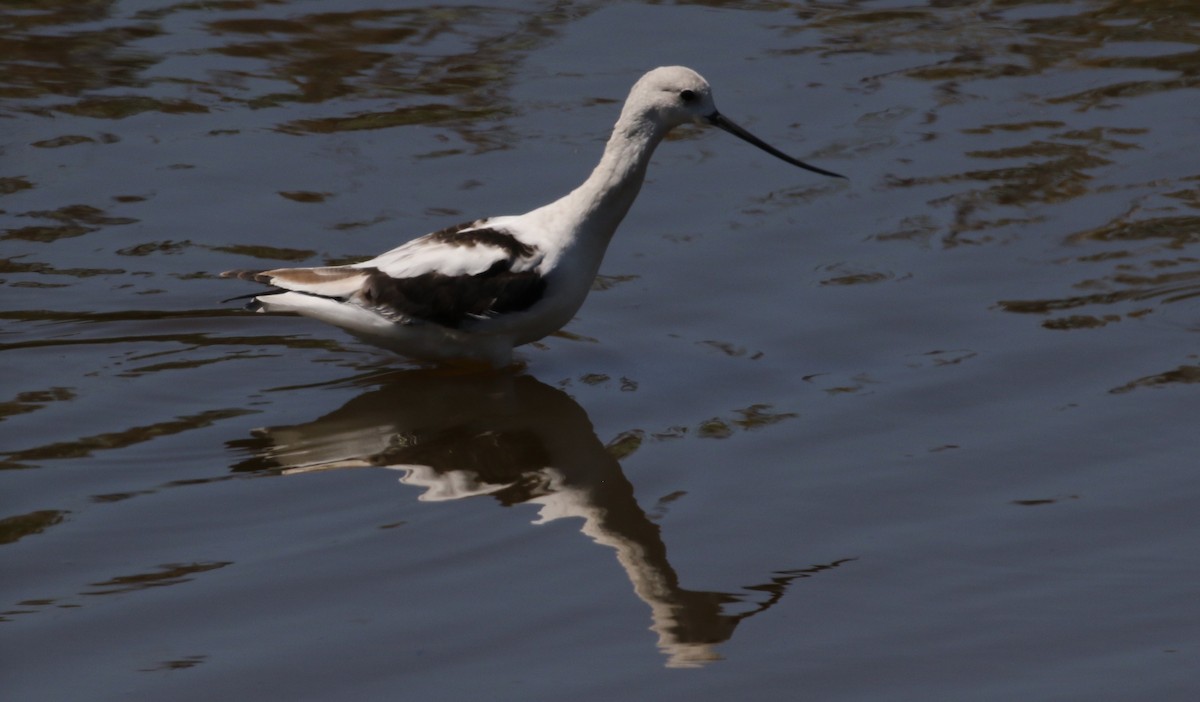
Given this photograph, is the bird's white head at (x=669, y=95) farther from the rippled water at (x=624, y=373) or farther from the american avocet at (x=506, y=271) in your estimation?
the rippled water at (x=624, y=373)

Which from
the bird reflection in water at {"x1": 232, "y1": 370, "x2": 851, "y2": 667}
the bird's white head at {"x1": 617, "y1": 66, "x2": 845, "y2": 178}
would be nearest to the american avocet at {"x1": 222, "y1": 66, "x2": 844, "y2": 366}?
the bird's white head at {"x1": 617, "y1": 66, "x2": 845, "y2": 178}

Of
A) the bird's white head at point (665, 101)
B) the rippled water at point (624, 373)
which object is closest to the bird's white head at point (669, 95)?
the bird's white head at point (665, 101)

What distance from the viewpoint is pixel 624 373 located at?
7.24 meters

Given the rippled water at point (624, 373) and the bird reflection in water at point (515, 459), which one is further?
the bird reflection in water at point (515, 459)

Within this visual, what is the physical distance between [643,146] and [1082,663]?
3026 millimetres

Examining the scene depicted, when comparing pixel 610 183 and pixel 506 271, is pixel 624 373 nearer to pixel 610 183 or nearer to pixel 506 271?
pixel 506 271

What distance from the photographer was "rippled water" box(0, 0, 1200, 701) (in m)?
5.06

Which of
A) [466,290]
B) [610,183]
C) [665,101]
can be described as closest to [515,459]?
[466,290]

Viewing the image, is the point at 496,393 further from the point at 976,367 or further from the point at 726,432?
the point at 976,367

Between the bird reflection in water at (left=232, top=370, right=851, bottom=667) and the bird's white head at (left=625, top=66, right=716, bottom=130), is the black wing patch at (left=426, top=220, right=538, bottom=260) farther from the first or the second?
the bird's white head at (left=625, top=66, right=716, bottom=130)

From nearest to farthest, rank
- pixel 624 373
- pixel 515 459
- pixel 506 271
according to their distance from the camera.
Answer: pixel 515 459 < pixel 506 271 < pixel 624 373

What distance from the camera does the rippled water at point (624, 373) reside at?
506 cm

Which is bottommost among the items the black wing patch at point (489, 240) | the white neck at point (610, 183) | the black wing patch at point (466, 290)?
the black wing patch at point (466, 290)

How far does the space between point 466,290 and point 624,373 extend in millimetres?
768
